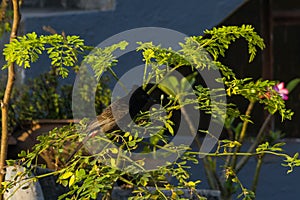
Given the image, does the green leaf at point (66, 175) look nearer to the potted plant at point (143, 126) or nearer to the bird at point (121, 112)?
the potted plant at point (143, 126)

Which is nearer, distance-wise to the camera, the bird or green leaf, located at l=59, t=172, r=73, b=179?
green leaf, located at l=59, t=172, r=73, b=179

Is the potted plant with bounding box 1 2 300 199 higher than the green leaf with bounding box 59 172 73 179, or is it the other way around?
the potted plant with bounding box 1 2 300 199

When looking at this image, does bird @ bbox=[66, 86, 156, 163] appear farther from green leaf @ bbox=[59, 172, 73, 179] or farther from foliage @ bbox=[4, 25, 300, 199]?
green leaf @ bbox=[59, 172, 73, 179]

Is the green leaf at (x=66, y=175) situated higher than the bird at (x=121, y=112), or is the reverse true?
the bird at (x=121, y=112)

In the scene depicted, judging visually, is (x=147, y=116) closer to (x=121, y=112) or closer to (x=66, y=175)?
(x=121, y=112)

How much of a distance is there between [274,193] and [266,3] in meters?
1.49

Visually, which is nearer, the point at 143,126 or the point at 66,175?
the point at 66,175

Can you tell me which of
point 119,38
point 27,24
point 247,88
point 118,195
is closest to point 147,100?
point 247,88

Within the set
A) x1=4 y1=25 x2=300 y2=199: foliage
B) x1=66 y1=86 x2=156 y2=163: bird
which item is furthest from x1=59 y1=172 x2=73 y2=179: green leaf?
x1=66 y1=86 x2=156 y2=163: bird

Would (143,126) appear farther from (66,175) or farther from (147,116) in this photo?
(66,175)

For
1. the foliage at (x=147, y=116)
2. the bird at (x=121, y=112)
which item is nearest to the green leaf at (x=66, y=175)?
the foliage at (x=147, y=116)

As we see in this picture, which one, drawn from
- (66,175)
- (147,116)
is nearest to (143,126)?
(147,116)

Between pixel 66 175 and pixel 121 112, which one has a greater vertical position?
pixel 121 112

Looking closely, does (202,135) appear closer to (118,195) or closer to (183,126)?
(183,126)
